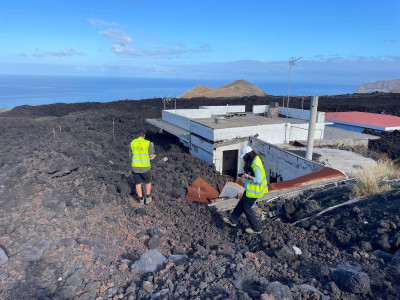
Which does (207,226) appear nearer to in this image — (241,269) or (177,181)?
(241,269)

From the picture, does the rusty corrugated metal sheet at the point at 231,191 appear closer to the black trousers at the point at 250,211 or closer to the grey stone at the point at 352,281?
the black trousers at the point at 250,211

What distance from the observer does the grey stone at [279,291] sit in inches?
128

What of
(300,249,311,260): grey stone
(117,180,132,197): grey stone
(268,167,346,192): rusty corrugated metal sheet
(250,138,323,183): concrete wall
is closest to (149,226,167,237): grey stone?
(117,180,132,197): grey stone

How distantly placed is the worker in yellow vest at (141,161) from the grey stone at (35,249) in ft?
7.93

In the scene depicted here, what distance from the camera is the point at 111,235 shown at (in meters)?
5.36

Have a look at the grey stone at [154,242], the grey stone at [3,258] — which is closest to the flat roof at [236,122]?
the grey stone at [154,242]

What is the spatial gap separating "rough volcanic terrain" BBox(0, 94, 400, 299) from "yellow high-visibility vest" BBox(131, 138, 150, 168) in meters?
0.86

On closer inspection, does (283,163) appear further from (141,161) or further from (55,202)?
(55,202)

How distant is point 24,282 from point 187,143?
12205 mm

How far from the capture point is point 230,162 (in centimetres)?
1462

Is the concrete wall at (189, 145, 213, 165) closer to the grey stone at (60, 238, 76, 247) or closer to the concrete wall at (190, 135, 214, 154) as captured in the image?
the concrete wall at (190, 135, 214, 154)

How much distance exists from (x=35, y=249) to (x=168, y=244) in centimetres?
208

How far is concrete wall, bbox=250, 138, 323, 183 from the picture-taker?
33.5 ft

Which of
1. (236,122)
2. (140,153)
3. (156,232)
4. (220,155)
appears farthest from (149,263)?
(236,122)
